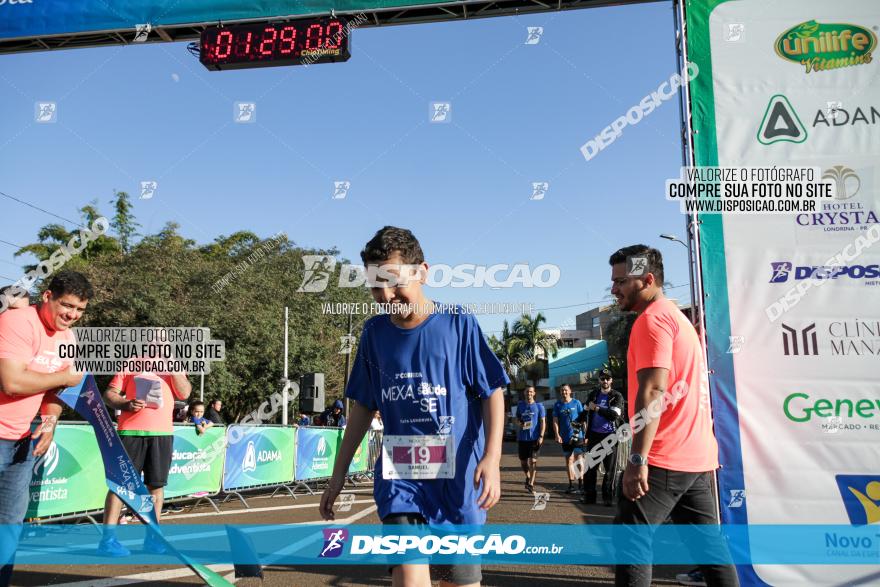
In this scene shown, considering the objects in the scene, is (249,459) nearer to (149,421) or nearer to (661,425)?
(149,421)

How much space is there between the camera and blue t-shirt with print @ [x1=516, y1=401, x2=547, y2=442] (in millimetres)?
12414

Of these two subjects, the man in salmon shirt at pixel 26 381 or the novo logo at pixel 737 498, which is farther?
the novo logo at pixel 737 498

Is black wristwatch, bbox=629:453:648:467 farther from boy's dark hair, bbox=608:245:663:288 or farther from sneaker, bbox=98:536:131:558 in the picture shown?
sneaker, bbox=98:536:131:558

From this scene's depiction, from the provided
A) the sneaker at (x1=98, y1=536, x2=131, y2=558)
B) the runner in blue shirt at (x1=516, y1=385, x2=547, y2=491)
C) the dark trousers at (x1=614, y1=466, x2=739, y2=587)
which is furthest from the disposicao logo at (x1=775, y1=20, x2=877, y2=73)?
the runner in blue shirt at (x1=516, y1=385, x2=547, y2=491)

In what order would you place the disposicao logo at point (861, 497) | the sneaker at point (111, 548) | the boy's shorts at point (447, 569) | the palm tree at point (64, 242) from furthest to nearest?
1. the palm tree at point (64, 242)
2. the sneaker at point (111, 548)
3. the disposicao logo at point (861, 497)
4. the boy's shorts at point (447, 569)

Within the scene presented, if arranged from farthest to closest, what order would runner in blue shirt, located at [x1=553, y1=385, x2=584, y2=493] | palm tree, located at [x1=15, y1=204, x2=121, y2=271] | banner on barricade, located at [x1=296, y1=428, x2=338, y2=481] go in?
palm tree, located at [x1=15, y1=204, x2=121, y2=271] → banner on barricade, located at [x1=296, y1=428, x2=338, y2=481] → runner in blue shirt, located at [x1=553, y1=385, x2=584, y2=493]

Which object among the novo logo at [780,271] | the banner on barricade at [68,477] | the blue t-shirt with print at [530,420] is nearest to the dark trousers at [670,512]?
the novo logo at [780,271]

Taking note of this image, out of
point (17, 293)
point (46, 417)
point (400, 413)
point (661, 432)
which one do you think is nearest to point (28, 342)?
point (46, 417)

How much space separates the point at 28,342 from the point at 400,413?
7.92 ft

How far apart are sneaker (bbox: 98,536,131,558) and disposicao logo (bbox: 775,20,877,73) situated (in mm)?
7159

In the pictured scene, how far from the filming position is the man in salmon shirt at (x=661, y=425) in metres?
3.28

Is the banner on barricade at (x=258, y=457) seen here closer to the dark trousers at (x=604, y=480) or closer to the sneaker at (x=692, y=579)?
the dark trousers at (x=604, y=480)

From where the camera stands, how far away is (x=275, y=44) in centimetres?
775

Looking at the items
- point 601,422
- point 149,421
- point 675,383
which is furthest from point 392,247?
point 601,422
